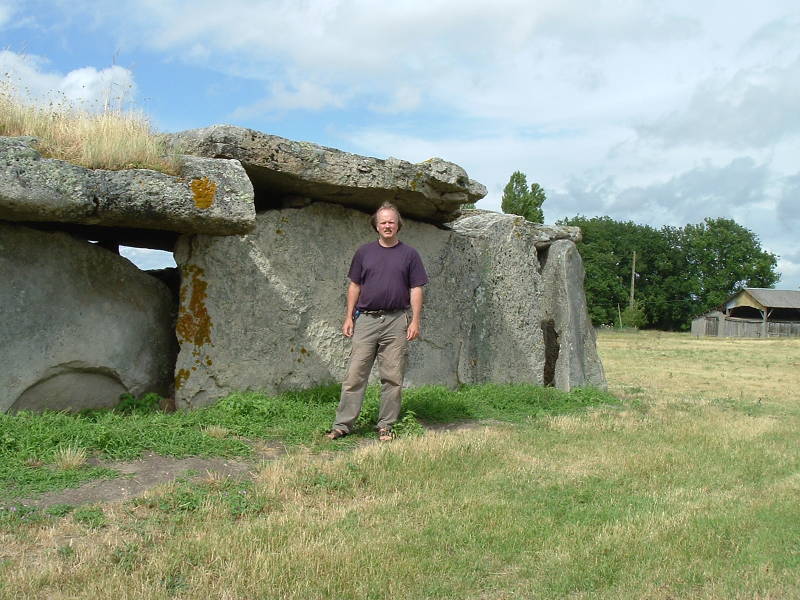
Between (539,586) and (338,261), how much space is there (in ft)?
19.3

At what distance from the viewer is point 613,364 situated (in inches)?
853

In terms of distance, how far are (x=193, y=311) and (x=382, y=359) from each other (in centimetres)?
209

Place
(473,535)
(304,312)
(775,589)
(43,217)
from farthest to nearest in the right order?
(304,312) < (43,217) < (473,535) < (775,589)

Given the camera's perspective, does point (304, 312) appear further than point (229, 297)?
Yes

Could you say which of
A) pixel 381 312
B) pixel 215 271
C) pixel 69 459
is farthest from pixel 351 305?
pixel 69 459

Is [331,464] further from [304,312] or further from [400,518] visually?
[304,312]

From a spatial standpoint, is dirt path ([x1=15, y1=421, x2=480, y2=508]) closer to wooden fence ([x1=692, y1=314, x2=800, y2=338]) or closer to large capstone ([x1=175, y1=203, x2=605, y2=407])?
large capstone ([x1=175, y1=203, x2=605, y2=407])

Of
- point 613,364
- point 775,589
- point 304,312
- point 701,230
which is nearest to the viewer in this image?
point 775,589

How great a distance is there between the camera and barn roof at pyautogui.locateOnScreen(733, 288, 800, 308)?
56.4 meters

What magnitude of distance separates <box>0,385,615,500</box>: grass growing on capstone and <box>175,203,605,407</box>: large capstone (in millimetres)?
475

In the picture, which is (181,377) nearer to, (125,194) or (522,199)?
(125,194)

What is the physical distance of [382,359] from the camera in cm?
747

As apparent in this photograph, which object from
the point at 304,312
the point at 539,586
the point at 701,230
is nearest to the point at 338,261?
the point at 304,312

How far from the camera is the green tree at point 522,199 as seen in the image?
121 ft
